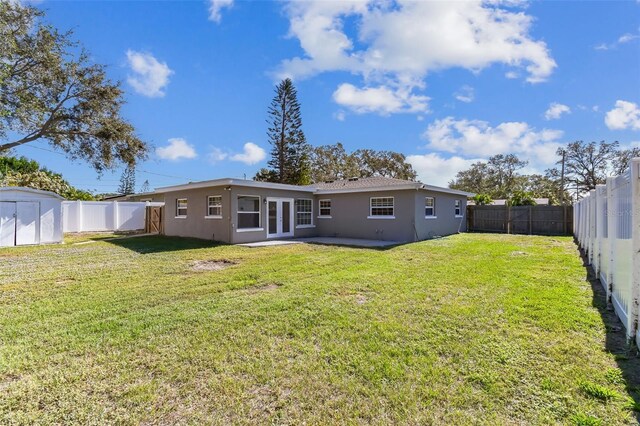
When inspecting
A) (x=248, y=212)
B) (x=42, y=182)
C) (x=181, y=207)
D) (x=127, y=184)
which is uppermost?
(x=127, y=184)

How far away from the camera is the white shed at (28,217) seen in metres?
12.9

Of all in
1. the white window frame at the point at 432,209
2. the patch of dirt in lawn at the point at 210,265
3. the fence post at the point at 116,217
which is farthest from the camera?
the fence post at the point at 116,217

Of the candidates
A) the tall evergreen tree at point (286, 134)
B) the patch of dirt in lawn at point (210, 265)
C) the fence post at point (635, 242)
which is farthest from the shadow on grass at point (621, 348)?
the tall evergreen tree at point (286, 134)

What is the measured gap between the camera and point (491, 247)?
11602 millimetres

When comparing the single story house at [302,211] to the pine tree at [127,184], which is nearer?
Answer: the single story house at [302,211]

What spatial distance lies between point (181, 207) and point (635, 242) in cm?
1609

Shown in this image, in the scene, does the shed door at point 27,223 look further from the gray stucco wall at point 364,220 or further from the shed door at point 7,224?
the gray stucco wall at point 364,220

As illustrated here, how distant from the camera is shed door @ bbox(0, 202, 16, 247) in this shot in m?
12.8

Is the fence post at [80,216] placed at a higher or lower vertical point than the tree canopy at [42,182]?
lower

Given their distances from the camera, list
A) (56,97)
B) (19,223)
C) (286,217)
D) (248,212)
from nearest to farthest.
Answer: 1. (19,223)
2. (248,212)
3. (56,97)
4. (286,217)

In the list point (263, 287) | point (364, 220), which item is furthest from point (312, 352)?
point (364, 220)

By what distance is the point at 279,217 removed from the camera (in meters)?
15.0

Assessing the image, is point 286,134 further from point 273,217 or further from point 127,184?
point 127,184

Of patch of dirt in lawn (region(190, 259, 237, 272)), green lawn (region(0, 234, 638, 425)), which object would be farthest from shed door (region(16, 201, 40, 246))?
patch of dirt in lawn (region(190, 259, 237, 272))
